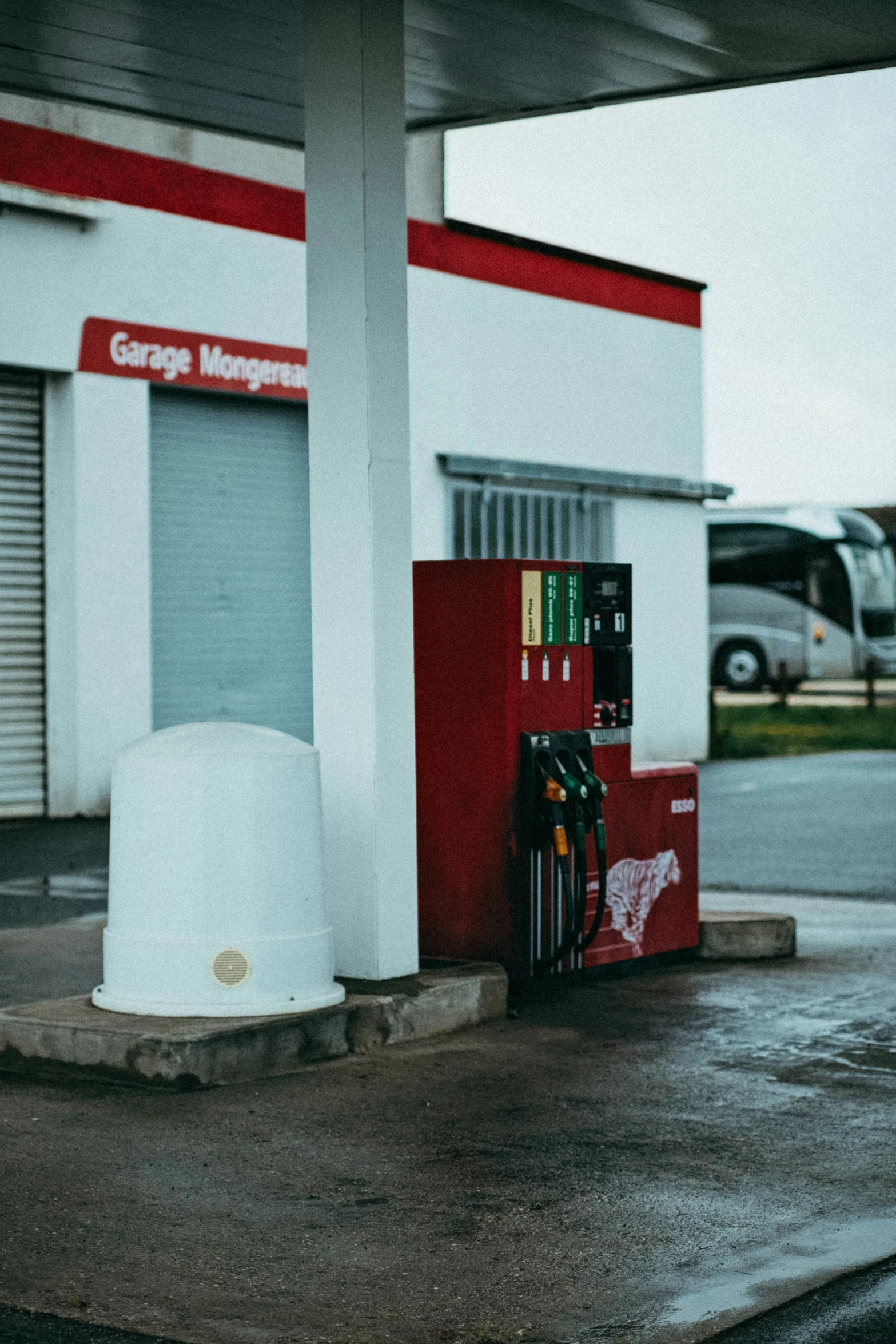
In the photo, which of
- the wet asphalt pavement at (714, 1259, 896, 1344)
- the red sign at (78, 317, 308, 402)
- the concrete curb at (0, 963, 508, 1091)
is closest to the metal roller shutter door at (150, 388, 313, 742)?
the red sign at (78, 317, 308, 402)

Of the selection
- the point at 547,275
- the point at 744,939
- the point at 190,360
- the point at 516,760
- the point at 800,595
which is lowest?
the point at 744,939

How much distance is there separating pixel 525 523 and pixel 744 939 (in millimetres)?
12805

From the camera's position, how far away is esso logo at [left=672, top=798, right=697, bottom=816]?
347 inches

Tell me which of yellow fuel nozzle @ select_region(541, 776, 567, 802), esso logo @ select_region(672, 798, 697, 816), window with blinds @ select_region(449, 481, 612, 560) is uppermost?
window with blinds @ select_region(449, 481, 612, 560)

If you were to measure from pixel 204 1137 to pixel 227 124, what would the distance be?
648cm

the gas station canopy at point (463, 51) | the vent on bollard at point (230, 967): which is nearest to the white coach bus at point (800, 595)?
the gas station canopy at point (463, 51)

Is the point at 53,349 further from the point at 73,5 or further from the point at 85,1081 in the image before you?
the point at 85,1081

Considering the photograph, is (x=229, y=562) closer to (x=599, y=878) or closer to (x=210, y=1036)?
(x=599, y=878)

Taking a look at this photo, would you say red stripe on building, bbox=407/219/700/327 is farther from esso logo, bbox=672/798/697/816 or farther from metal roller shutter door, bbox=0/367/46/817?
esso logo, bbox=672/798/697/816

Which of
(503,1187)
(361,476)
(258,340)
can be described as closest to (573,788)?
(361,476)

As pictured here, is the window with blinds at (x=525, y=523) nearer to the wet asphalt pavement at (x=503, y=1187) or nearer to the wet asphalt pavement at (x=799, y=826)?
the wet asphalt pavement at (x=799, y=826)

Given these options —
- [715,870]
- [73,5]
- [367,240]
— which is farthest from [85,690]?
[367,240]

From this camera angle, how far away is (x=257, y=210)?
18.1 m

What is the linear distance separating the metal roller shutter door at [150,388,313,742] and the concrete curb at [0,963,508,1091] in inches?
403
